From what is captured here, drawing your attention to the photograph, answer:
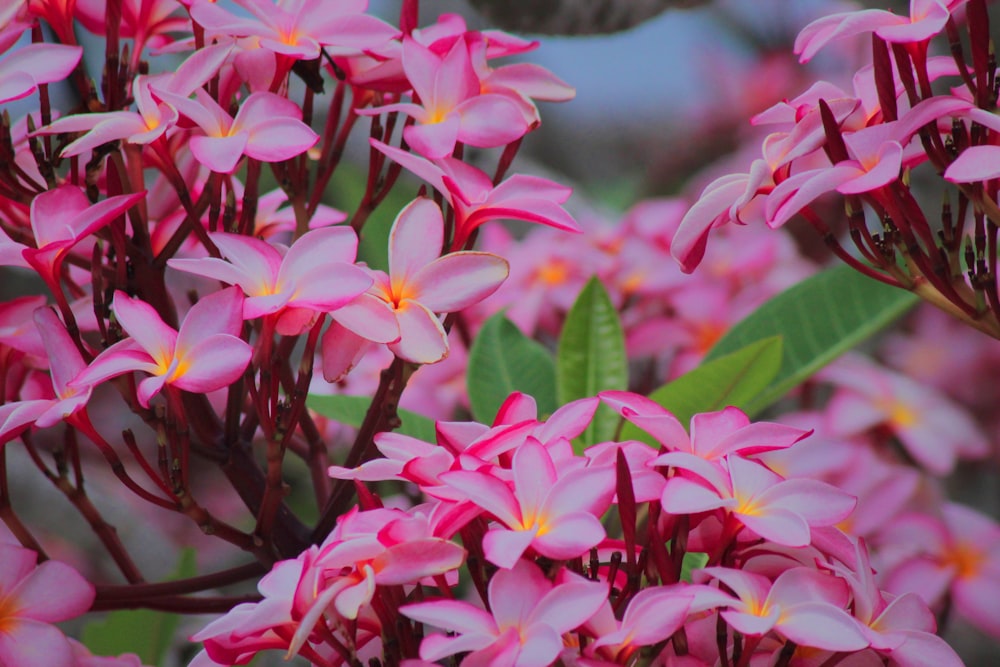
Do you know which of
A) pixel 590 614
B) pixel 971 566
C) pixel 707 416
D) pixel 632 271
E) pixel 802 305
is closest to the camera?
pixel 590 614

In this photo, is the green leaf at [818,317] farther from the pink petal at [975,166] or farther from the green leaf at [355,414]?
the pink petal at [975,166]

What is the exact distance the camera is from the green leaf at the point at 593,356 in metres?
0.79

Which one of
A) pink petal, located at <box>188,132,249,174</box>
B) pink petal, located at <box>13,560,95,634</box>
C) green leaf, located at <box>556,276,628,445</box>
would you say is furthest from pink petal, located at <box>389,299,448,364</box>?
green leaf, located at <box>556,276,628,445</box>

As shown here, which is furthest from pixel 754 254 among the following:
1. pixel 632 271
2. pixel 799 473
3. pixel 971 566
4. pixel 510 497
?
pixel 510 497

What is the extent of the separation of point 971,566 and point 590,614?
628 mm

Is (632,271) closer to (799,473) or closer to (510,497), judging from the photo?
(799,473)

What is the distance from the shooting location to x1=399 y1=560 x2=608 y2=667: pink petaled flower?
390mm

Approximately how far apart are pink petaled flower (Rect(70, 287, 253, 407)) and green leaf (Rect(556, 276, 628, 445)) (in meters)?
0.35

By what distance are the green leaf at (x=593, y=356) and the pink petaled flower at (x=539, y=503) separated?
0.34m

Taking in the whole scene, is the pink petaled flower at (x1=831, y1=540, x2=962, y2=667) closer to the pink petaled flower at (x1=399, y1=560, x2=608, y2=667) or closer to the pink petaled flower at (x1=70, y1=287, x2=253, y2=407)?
the pink petaled flower at (x1=399, y1=560, x2=608, y2=667)

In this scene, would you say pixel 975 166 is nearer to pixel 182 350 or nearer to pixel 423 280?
pixel 423 280

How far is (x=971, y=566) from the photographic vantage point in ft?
2.96

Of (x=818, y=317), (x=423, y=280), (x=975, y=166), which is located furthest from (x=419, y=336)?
(x=818, y=317)

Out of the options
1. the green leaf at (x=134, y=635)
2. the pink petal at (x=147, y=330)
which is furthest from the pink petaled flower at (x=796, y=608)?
the green leaf at (x=134, y=635)
